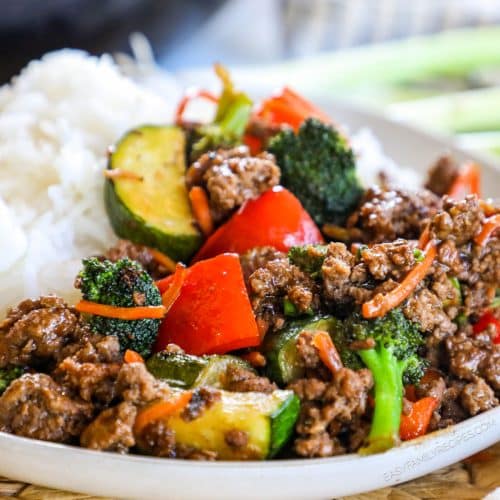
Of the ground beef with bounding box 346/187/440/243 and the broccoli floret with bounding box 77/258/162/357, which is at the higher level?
the broccoli floret with bounding box 77/258/162/357

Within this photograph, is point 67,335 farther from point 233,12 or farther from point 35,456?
point 233,12

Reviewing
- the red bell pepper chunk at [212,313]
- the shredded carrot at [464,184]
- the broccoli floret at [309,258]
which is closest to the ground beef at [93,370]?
the red bell pepper chunk at [212,313]

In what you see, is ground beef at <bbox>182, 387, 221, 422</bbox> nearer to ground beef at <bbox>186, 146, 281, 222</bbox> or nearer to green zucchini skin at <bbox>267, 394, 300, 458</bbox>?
Result: green zucchini skin at <bbox>267, 394, 300, 458</bbox>

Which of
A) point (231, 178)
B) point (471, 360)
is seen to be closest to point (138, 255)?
point (231, 178)

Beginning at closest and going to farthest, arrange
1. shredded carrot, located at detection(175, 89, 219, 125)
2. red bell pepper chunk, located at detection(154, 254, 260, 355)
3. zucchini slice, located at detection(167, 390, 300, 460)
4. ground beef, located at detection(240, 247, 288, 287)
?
zucchini slice, located at detection(167, 390, 300, 460) → red bell pepper chunk, located at detection(154, 254, 260, 355) → ground beef, located at detection(240, 247, 288, 287) → shredded carrot, located at detection(175, 89, 219, 125)

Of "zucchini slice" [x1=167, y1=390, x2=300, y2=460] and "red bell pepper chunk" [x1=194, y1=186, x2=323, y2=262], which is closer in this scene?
"zucchini slice" [x1=167, y1=390, x2=300, y2=460]

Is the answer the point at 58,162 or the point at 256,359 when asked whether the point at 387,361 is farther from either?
the point at 58,162

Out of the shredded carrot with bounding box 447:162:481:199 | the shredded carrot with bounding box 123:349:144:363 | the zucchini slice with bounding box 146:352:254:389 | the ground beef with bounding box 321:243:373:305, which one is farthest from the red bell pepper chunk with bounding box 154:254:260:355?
the shredded carrot with bounding box 447:162:481:199
